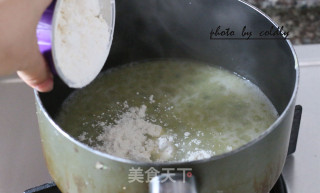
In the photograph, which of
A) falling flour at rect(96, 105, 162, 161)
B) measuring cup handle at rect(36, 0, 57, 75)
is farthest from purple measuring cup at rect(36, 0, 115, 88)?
falling flour at rect(96, 105, 162, 161)

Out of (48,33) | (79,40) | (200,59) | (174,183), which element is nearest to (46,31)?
(48,33)

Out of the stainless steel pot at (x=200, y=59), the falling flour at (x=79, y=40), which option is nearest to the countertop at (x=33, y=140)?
the stainless steel pot at (x=200, y=59)

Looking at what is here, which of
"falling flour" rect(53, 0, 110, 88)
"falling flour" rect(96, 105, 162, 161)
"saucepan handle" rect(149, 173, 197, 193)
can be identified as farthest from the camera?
"falling flour" rect(96, 105, 162, 161)

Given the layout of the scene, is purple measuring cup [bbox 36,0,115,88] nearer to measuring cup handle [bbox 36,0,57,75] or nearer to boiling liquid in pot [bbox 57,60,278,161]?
measuring cup handle [bbox 36,0,57,75]

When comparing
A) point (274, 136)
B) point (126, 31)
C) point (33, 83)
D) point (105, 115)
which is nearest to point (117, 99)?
point (105, 115)

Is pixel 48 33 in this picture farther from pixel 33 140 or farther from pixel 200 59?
pixel 200 59

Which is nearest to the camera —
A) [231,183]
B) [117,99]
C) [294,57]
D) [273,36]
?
[231,183]

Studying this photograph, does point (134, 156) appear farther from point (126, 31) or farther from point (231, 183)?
point (126, 31)
